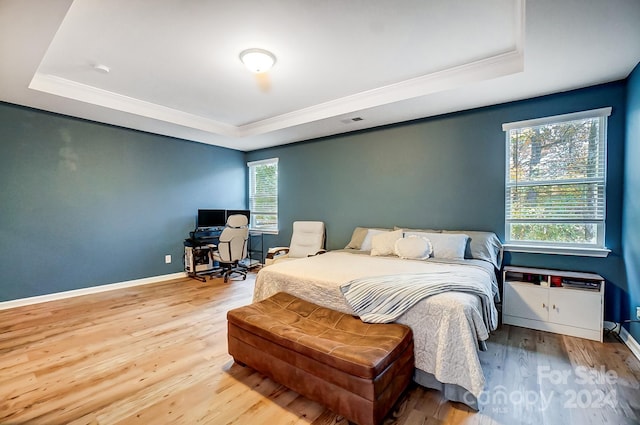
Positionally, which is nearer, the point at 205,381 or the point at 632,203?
the point at 205,381

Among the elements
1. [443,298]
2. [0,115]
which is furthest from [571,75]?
[0,115]

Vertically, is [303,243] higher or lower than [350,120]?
lower

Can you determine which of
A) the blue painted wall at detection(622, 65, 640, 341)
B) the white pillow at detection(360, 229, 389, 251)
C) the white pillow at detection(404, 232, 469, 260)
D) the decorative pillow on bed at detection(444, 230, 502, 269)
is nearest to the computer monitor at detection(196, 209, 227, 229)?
the white pillow at detection(360, 229, 389, 251)

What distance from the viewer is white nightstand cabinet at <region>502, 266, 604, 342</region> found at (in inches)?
104

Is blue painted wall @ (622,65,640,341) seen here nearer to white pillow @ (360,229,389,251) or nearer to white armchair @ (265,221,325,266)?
white pillow @ (360,229,389,251)

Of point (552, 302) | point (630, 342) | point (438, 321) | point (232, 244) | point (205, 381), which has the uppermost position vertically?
point (232, 244)

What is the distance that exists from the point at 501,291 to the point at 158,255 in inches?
200

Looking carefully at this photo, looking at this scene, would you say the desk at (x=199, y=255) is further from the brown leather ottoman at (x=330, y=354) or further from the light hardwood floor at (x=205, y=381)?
the brown leather ottoman at (x=330, y=354)

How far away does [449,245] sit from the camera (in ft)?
10.8

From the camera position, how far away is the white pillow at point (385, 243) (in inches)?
142

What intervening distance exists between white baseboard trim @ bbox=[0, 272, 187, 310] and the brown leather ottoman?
3163 mm

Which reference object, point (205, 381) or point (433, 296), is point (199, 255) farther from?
point (433, 296)

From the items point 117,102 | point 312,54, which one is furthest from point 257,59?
point 117,102

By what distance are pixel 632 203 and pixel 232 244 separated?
15.9 feet
